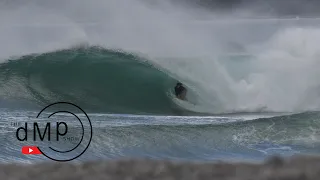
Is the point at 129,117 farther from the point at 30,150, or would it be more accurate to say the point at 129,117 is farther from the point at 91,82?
the point at 30,150

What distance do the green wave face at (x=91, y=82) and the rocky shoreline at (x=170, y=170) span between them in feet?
49.9

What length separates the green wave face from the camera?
2111cm

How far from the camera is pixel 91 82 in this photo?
2306 cm

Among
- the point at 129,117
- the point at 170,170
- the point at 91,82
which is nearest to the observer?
the point at 170,170

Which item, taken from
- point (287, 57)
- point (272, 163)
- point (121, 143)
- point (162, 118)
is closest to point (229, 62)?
point (287, 57)

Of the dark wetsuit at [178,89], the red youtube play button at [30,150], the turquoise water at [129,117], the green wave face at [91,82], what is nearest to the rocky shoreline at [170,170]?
the turquoise water at [129,117]

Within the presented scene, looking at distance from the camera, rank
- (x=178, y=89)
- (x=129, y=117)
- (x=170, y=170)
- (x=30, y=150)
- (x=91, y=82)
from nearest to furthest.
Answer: (x=170, y=170) → (x=30, y=150) → (x=129, y=117) → (x=178, y=89) → (x=91, y=82)

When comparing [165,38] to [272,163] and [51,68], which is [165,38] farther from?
[272,163]

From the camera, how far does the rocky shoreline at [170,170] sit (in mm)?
4406

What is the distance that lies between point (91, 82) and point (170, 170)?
18.5m

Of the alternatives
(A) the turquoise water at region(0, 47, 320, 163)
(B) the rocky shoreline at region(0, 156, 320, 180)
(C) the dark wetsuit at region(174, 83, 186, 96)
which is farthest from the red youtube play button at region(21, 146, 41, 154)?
(C) the dark wetsuit at region(174, 83, 186, 96)

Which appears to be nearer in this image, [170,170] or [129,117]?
[170,170]

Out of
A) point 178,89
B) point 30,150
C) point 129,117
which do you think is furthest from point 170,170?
point 178,89

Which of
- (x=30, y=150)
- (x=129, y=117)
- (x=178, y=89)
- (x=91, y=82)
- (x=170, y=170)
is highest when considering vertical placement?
(x=91, y=82)
